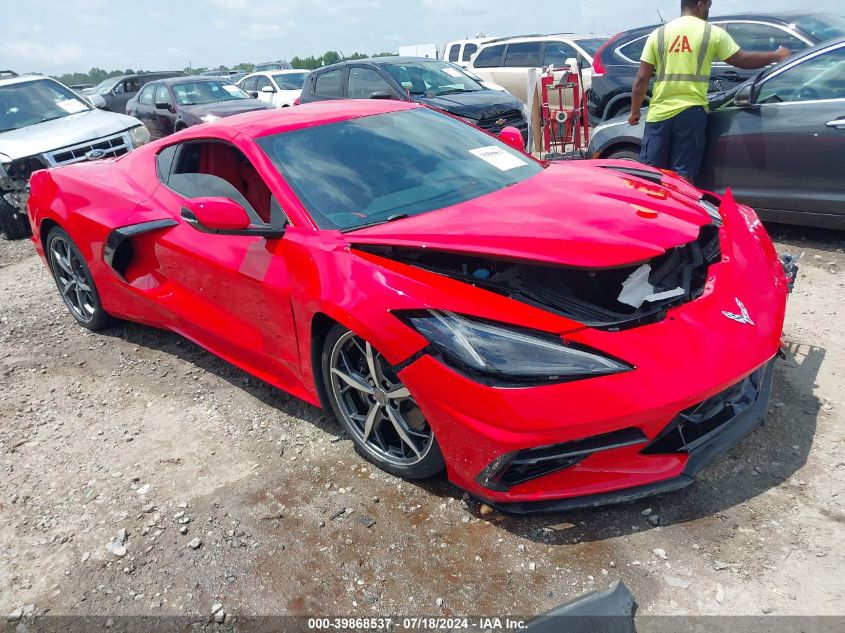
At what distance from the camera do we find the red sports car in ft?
7.02

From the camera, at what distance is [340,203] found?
284 cm

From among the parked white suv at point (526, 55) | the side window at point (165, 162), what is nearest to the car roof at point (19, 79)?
the side window at point (165, 162)

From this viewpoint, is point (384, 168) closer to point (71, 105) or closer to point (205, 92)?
point (71, 105)

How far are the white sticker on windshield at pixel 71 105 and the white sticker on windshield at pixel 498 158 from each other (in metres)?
7.21

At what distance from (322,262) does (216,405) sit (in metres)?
1.35

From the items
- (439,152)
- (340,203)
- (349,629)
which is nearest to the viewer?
(349,629)

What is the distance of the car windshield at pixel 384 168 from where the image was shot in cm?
283

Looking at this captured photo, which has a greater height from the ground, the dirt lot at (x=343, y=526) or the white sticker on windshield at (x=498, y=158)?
the white sticker on windshield at (x=498, y=158)

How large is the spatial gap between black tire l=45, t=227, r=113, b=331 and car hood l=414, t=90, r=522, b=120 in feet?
15.7

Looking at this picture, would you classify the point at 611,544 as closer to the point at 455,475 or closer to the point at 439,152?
the point at 455,475

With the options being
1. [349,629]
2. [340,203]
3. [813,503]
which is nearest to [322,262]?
[340,203]

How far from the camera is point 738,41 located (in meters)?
7.25

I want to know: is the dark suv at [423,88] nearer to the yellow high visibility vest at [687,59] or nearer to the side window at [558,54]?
the side window at [558,54]

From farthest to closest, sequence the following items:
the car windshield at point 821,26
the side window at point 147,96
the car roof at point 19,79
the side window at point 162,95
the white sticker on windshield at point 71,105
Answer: the side window at point 147,96 < the side window at point 162,95 < the white sticker on windshield at point 71,105 < the car roof at point 19,79 < the car windshield at point 821,26
